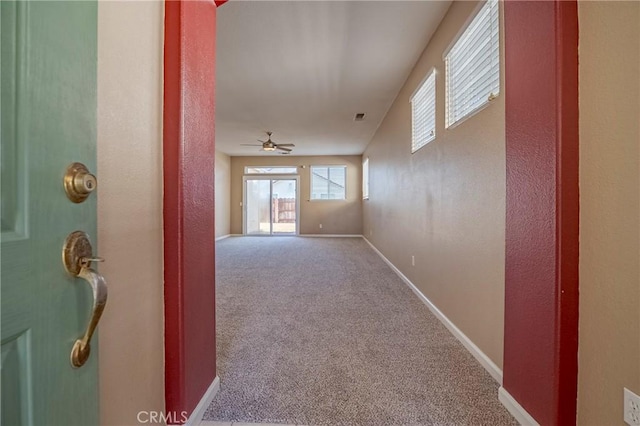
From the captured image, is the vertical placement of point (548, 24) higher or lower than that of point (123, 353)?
higher

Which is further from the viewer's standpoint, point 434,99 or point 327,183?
point 327,183

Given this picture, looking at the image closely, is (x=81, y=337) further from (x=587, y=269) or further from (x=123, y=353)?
(x=587, y=269)

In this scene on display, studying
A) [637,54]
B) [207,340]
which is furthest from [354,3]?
[207,340]

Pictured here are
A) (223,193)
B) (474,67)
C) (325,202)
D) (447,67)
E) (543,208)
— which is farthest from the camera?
(325,202)

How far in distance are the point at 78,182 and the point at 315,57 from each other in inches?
113

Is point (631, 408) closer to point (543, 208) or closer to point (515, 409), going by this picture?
point (515, 409)

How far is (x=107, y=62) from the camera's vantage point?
31.3 inches

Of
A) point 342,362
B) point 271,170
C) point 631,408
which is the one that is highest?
point 271,170

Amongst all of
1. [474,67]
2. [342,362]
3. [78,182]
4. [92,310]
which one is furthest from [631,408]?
[474,67]

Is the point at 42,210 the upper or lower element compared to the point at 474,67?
lower

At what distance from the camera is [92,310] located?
1.68 ft

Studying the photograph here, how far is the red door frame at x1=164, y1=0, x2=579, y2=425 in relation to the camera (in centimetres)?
100

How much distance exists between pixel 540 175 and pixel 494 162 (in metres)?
0.48

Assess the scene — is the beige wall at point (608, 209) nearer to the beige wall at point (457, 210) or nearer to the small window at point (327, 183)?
the beige wall at point (457, 210)
